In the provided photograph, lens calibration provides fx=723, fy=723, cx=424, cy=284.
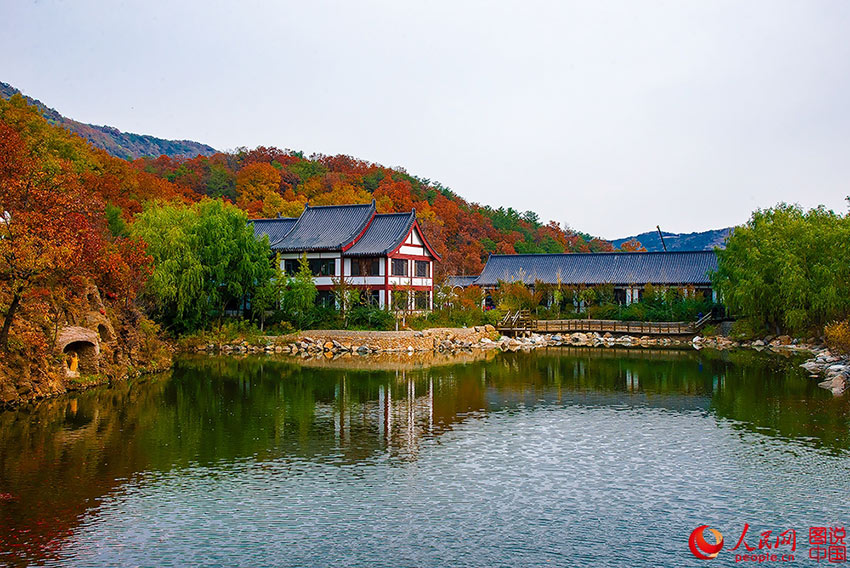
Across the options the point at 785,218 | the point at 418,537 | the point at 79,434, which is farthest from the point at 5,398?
the point at 785,218

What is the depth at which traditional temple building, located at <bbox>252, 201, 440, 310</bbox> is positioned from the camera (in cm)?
4191

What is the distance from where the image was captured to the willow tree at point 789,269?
115 ft

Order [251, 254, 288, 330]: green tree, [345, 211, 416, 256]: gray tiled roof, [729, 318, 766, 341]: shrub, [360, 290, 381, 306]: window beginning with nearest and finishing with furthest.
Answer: [251, 254, 288, 330]: green tree < [360, 290, 381, 306]: window < [729, 318, 766, 341]: shrub < [345, 211, 416, 256]: gray tiled roof

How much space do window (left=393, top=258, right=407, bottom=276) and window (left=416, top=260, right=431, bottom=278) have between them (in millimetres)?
1502

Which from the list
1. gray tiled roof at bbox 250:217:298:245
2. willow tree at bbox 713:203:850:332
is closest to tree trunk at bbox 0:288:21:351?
gray tiled roof at bbox 250:217:298:245

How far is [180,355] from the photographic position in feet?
118

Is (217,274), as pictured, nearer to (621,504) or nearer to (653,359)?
(653,359)

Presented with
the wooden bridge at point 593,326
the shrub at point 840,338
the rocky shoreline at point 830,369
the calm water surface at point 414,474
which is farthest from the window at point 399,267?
the shrub at point 840,338

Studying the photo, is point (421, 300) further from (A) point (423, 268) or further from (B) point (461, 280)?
(B) point (461, 280)

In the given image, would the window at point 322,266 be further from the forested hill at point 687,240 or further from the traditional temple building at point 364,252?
the forested hill at point 687,240

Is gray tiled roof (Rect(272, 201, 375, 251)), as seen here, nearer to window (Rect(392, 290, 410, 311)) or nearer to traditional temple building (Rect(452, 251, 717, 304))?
window (Rect(392, 290, 410, 311))

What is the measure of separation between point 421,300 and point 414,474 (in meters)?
31.0

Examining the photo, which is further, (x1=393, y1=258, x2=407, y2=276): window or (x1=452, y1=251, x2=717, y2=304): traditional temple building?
(x1=452, y1=251, x2=717, y2=304): traditional temple building

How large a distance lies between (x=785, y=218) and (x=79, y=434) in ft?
124
